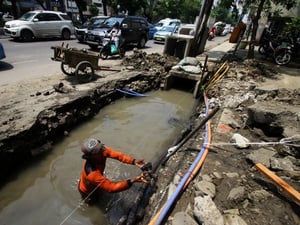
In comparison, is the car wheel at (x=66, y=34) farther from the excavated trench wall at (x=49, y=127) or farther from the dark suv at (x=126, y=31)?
the excavated trench wall at (x=49, y=127)

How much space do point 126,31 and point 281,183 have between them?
12769 millimetres

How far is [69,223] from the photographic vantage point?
343cm

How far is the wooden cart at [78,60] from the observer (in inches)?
263

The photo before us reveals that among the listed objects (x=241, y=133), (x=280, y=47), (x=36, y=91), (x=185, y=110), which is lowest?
(x=185, y=110)

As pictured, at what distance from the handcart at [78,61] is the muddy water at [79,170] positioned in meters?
1.33

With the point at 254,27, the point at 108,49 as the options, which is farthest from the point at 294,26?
the point at 108,49

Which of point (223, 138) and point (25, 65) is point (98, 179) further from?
point (25, 65)

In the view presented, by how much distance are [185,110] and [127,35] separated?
7933 mm

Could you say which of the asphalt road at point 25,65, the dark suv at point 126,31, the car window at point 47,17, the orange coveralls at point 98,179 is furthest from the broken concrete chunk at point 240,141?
the car window at point 47,17

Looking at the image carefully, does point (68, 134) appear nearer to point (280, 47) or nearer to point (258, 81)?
point (258, 81)

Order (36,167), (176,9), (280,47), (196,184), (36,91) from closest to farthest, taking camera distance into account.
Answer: (196,184), (36,167), (36,91), (280,47), (176,9)

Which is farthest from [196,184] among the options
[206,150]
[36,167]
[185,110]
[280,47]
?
[280,47]

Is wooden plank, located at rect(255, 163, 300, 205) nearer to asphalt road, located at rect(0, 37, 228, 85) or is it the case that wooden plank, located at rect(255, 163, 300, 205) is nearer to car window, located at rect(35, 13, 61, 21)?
asphalt road, located at rect(0, 37, 228, 85)

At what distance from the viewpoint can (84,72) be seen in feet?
23.7
